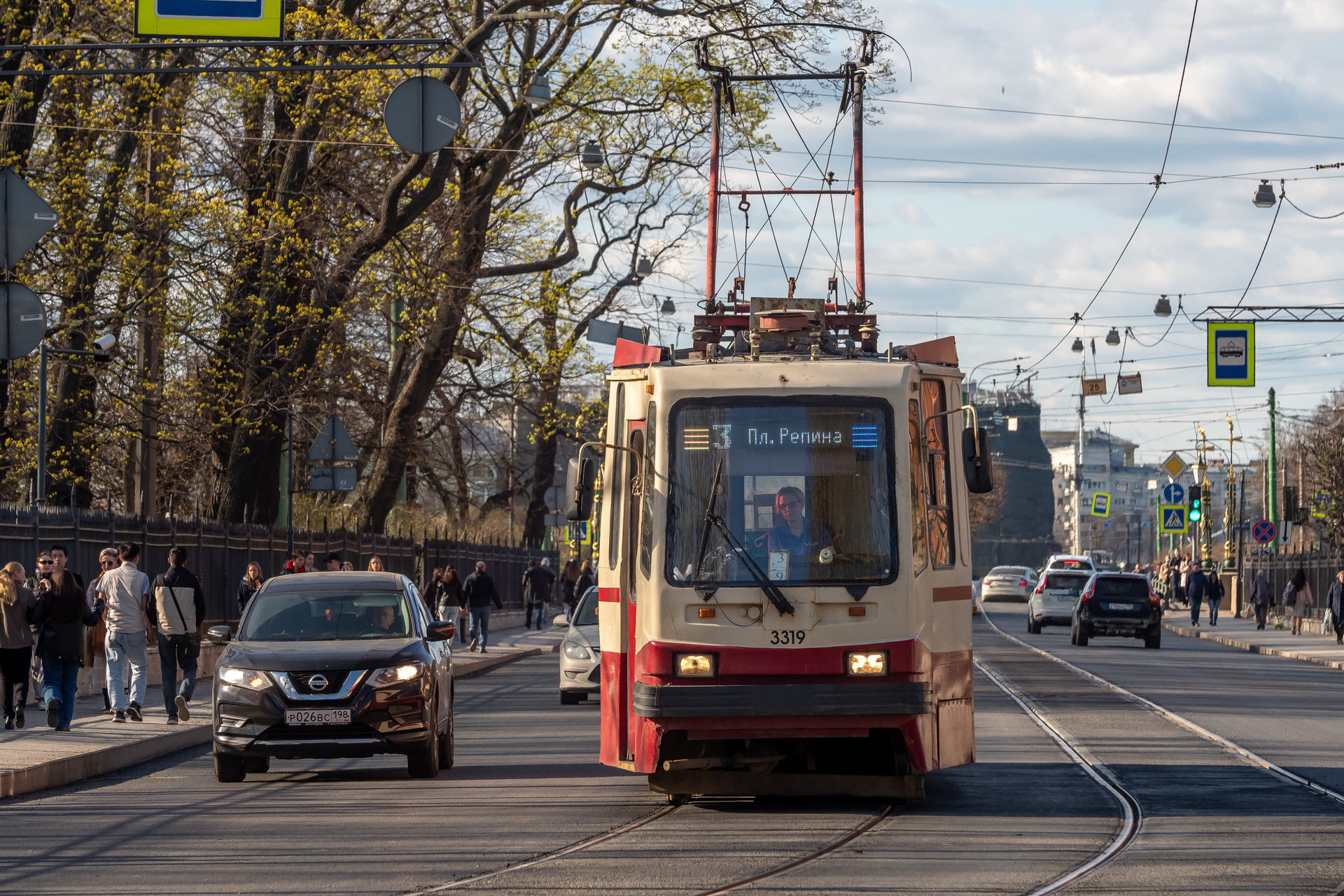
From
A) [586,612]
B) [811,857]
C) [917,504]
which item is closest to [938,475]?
[917,504]

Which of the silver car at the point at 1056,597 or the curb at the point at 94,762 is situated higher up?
the silver car at the point at 1056,597

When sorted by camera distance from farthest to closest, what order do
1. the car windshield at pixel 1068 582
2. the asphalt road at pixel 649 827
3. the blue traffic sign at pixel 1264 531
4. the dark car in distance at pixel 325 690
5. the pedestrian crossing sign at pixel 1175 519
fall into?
the pedestrian crossing sign at pixel 1175 519, the blue traffic sign at pixel 1264 531, the car windshield at pixel 1068 582, the dark car in distance at pixel 325 690, the asphalt road at pixel 649 827

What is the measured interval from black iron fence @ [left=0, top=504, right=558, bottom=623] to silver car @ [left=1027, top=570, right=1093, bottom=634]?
14.3 metres

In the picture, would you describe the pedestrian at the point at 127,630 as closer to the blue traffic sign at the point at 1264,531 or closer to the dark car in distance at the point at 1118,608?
the dark car in distance at the point at 1118,608

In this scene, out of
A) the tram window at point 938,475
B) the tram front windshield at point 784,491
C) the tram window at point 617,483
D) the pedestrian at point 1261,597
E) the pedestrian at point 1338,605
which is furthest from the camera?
the pedestrian at point 1261,597

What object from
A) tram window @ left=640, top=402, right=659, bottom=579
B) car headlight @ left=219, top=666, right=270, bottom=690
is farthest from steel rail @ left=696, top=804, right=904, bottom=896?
car headlight @ left=219, top=666, right=270, bottom=690

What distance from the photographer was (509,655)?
34594 millimetres

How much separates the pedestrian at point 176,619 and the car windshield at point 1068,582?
3046 cm

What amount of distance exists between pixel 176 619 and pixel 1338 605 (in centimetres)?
2867

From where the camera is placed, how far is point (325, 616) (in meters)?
15.1

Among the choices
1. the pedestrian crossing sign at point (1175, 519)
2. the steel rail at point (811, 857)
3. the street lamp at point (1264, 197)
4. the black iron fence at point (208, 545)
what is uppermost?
the street lamp at point (1264, 197)

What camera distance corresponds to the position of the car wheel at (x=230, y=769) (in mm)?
14367

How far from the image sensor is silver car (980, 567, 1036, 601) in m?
75.2

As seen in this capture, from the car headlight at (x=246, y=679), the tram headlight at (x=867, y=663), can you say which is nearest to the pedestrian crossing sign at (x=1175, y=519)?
the car headlight at (x=246, y=679)
